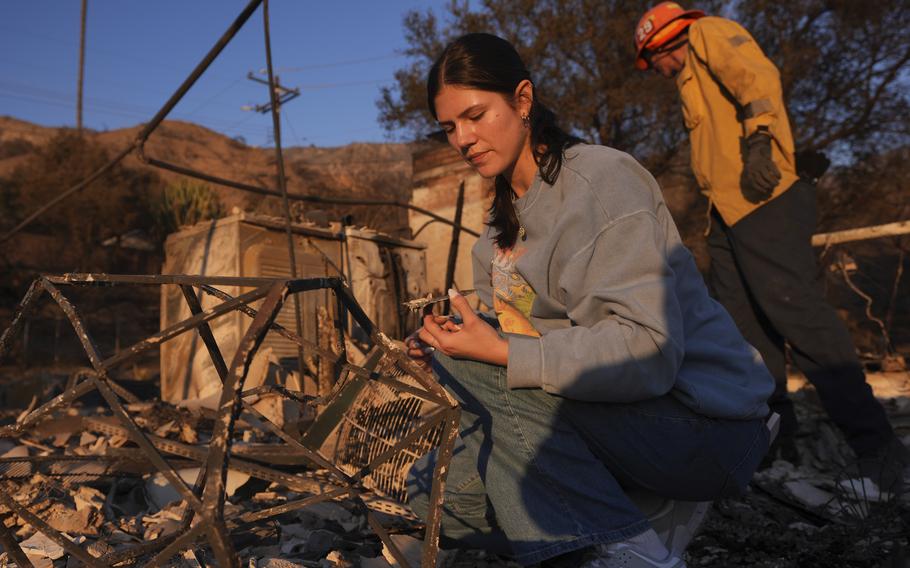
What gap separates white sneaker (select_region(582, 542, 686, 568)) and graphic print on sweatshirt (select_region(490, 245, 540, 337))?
1.69ft

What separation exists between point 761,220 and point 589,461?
72.4 inches

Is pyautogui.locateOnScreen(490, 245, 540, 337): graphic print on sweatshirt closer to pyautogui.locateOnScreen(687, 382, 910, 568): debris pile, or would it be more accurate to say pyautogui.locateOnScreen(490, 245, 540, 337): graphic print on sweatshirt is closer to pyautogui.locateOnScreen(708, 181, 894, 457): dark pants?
pyautogui.locateOnScreen(687, 382, 910, 568): debris pile

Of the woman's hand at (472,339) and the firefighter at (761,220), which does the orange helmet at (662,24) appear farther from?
the woman's hand at (472,339)

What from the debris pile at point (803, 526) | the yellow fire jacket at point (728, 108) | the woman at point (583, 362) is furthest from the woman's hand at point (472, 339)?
the yellow fire jacket at point (728, 108)

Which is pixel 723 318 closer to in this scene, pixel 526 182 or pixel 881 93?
pixel 526 182

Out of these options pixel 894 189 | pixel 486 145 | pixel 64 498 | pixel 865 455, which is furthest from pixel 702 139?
pixel 894 189

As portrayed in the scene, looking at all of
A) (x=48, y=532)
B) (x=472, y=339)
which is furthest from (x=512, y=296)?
(x=48, y=532)

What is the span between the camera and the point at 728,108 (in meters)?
3.08

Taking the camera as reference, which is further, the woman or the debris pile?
the debris pile

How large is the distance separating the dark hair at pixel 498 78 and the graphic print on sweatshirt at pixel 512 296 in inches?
4.3

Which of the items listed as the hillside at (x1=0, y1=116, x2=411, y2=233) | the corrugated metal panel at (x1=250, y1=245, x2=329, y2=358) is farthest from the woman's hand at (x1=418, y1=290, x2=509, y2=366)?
the hillside at (x1=0, y1=116, x2=411, y2=233)

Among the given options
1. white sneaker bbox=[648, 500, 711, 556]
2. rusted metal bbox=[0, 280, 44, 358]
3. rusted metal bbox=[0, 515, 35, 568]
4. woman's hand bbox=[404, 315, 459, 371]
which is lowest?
white sneaker bbox=[648, 500, 711, 556]

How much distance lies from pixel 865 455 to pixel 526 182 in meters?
1.75

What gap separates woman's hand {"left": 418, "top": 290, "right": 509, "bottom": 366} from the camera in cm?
134
